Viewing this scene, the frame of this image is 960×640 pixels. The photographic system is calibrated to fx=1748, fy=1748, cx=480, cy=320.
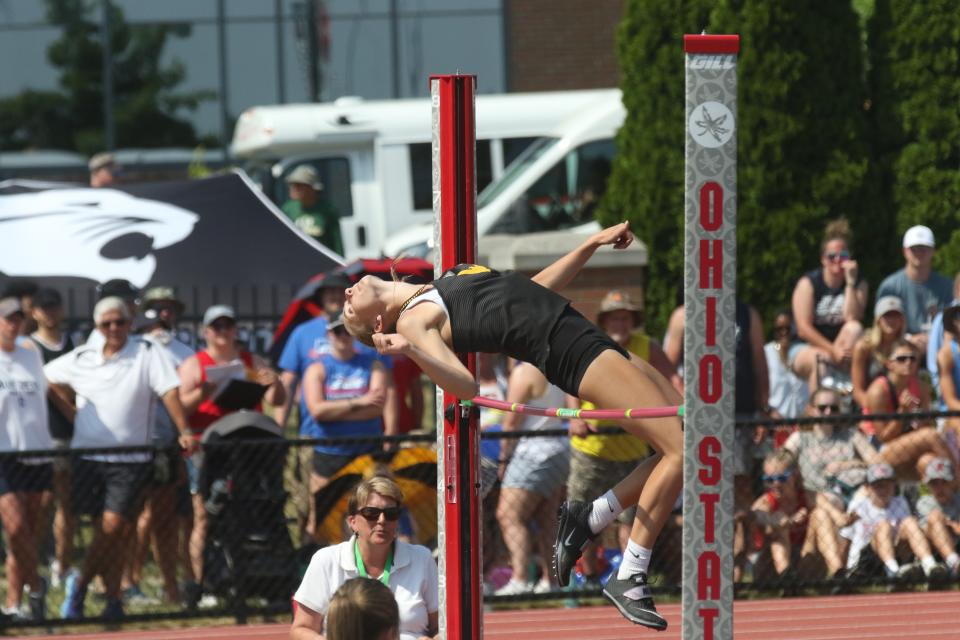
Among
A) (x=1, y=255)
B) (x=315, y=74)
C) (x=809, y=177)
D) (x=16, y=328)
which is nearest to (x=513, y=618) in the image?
(x=16, y=328)

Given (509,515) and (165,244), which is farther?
(165,244)

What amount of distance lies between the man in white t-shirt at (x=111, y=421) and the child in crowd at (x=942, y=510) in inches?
158

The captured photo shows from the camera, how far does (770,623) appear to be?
8.90 meters

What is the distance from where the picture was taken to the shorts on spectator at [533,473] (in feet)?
31.2

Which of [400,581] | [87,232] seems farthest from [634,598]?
[87,232]

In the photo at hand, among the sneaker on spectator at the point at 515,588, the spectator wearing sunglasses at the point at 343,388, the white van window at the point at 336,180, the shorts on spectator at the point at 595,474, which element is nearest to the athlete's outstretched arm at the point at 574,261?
the shorts on spectator at the point at 595,474

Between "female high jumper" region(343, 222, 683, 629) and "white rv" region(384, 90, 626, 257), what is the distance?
33.7ft

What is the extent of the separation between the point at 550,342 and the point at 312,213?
8.61 meters

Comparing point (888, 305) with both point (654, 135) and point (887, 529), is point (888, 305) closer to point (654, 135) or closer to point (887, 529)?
point (887, 529)

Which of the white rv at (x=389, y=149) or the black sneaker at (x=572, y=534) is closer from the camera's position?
the black sneaker at (x=572, y=534)

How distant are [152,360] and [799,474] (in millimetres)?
3638

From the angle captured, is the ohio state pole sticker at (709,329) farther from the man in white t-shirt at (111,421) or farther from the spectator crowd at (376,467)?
the man in white t-shirt at (111,421)

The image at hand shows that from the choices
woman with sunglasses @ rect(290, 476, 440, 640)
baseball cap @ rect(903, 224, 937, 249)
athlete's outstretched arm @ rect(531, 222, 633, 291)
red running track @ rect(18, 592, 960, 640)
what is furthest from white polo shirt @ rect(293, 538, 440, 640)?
baseball cap @ rect(903, 224, 937, 249)

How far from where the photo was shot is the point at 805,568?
9617mm
